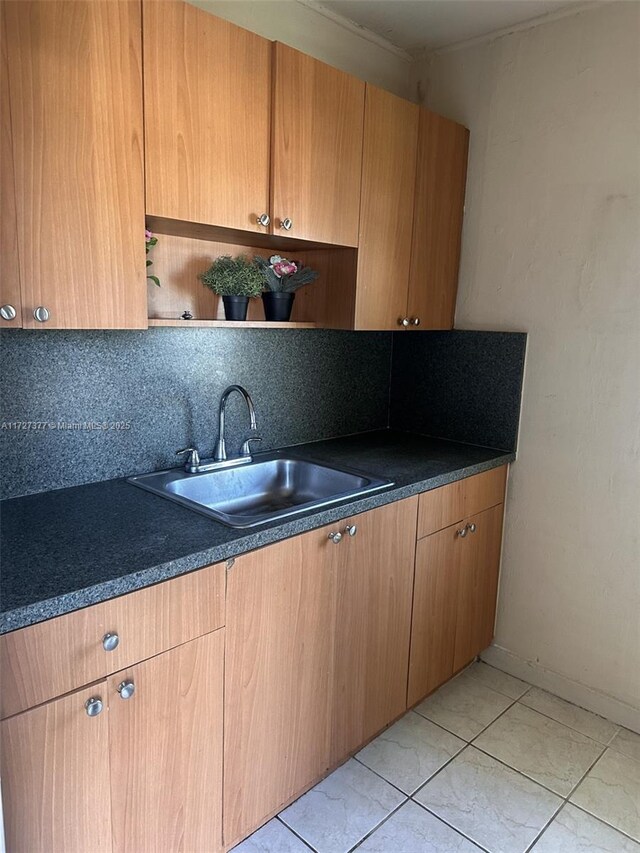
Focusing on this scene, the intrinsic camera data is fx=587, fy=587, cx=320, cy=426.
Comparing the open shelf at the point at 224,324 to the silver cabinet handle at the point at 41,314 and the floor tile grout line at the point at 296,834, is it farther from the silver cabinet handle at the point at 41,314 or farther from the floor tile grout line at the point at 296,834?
the floor tile grout line at the point at 296,834

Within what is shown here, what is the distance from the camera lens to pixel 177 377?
6.11ft

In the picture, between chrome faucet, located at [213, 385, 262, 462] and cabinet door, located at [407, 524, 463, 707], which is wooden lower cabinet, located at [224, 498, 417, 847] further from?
chrome faucet, located at [213, 385, 262, 462]

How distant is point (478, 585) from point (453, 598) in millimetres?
179

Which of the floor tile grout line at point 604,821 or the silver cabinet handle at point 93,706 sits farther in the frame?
the floor tile grout line at point 604,821

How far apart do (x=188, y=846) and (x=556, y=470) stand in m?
1.66

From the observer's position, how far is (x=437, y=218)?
7.27ft

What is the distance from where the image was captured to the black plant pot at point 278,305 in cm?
191

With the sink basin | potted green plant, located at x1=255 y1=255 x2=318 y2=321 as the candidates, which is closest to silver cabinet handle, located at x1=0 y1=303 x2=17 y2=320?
the sink basin

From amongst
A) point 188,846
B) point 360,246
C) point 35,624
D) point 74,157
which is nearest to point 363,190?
point 360,246

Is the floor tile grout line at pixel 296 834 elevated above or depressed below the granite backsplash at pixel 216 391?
below

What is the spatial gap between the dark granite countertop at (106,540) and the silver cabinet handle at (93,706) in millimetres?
199

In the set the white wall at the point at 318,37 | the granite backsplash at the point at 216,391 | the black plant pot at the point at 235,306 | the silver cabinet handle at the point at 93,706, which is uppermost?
the white wall at the point at 318,37

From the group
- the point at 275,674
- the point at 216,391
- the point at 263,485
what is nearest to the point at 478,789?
the point at 275,674

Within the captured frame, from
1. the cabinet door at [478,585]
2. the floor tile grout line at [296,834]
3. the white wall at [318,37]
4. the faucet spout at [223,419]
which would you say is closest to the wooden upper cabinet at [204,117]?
the white wall at [318,37]
